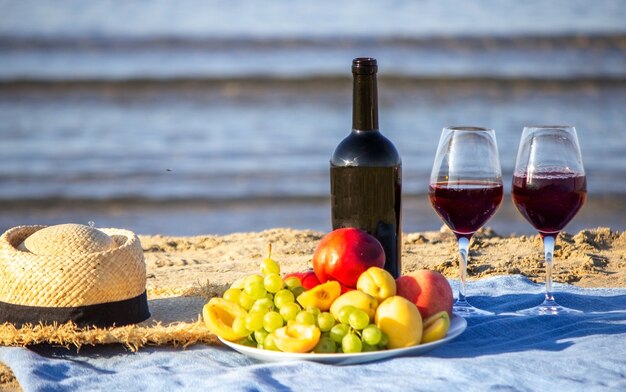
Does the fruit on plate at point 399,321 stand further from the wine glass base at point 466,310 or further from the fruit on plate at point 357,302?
the wine glass base at point 466,310

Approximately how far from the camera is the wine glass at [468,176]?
300 centimetres

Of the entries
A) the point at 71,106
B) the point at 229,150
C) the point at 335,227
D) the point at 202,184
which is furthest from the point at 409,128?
the point at 335,227

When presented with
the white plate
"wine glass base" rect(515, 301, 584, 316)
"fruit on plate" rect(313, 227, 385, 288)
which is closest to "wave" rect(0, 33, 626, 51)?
"wine glass base" rect(515, 301, 584, 316)

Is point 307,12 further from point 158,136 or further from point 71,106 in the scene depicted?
point 158,136

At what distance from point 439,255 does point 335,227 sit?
150cm

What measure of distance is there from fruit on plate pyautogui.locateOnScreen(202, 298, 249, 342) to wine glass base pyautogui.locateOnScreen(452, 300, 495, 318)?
2.42 ft

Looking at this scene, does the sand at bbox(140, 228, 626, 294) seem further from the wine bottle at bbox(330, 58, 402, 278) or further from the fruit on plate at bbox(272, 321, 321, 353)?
the fruit on plate at bbox(272, 321, 321, 353)

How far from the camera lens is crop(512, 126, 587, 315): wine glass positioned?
118 inches

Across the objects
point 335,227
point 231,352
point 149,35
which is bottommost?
point 231,352

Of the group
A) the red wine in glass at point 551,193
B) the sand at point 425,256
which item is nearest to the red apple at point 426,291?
the red wine in glass at point 551,193

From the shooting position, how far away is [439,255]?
4527 millimetres

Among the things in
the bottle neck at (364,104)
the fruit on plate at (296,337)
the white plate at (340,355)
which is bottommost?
the white plate at (340,355)

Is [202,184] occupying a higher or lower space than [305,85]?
lower

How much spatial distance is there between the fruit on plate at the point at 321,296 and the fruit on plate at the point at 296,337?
0.08 m
